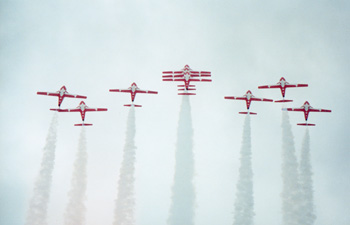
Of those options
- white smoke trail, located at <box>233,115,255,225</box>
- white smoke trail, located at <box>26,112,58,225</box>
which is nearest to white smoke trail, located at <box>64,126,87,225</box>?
white smoke trail, located at <box>26,112,58,225</box>

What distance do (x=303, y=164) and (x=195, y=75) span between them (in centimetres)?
4277

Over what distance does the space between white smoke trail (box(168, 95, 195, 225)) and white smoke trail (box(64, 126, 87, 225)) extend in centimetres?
2734

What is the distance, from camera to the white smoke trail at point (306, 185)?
9505 centimetres

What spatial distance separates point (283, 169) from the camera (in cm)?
9925

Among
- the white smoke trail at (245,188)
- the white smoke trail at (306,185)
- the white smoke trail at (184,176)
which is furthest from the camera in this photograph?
the white smoke trail at (306,185)

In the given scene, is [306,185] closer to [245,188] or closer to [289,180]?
[289,180]

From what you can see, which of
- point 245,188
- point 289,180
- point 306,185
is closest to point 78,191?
point 245,188

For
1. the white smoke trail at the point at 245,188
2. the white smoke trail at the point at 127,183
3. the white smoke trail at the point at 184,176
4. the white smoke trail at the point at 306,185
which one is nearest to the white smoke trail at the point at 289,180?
the white smoke trail at the point at 306,185

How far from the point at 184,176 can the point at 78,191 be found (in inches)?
1272

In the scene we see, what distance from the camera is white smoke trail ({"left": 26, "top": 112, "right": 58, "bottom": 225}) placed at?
9112 cm

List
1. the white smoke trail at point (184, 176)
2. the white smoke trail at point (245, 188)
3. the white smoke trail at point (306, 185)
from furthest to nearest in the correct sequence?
the white smoke trail at point (306, 185), the white smoke trail at point (245, 188), the white smoke trail at point (184, 176)

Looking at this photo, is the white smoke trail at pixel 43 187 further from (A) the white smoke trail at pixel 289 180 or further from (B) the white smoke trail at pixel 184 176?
(A) the white smoke trail at pixel 289 180

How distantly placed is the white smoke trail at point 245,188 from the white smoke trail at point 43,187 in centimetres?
5357

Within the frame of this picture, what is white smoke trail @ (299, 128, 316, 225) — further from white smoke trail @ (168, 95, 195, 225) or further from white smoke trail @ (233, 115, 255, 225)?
white smoke trail @ (168, 95, 195, 225)
